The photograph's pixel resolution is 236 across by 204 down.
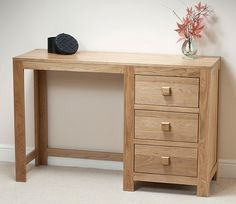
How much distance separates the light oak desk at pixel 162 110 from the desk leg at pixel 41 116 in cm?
34

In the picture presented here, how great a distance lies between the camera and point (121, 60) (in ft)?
12.1

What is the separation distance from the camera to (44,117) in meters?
4.19

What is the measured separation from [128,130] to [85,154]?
22.4 inches

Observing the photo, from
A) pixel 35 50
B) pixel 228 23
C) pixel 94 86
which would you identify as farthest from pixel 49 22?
pixel 228 23

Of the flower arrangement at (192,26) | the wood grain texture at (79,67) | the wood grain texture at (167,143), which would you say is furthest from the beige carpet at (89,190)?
the flower arrangement at (192,26)

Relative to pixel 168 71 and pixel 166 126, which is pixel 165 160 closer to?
pixel 166 126

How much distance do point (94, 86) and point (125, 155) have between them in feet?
1.91

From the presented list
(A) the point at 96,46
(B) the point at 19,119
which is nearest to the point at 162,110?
(A) the point at 96,46

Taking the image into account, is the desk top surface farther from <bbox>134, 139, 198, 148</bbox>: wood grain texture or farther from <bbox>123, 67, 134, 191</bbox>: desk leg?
<bbox>134, 139, 198, 148</bbox>: wood grain texture

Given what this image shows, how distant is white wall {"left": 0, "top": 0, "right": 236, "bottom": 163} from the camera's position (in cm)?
391

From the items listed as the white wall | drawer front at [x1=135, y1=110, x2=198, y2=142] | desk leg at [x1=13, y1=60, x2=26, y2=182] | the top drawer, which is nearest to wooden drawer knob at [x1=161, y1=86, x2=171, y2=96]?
the top drawer

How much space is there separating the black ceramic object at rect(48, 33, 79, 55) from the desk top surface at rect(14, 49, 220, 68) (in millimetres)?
36

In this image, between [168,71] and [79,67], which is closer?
[168,71]

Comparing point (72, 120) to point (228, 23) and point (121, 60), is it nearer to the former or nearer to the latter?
point (121, 60)
